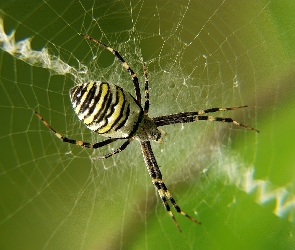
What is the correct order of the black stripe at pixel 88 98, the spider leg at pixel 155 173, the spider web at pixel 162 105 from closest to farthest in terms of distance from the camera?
the spider web at pixel 162 105, the black stripe at pixel 88 98, the spider leg at pixel 155 173

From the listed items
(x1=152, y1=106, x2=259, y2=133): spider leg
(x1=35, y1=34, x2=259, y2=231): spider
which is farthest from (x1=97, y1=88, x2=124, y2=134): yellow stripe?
(x1=152, y1=106, x2=259, y2=133): spider leg

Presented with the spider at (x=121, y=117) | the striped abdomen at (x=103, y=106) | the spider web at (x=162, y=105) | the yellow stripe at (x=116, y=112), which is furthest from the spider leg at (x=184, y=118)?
the yellow stripe at (x=116, y=112)

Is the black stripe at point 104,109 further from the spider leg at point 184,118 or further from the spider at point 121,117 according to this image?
the spider leg at point 184,118

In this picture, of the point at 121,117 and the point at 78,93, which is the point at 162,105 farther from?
the point at 78,93

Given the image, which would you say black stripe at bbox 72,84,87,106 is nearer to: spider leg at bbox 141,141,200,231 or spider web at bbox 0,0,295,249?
spider web at bbox 0,0,295,249

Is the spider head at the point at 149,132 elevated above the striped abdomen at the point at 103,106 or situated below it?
below

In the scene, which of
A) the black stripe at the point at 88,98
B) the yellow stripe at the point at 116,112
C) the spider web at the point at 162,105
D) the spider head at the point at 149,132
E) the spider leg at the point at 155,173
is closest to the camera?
the spider web at the point at 162,105
